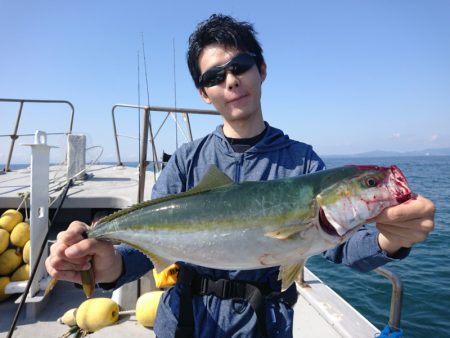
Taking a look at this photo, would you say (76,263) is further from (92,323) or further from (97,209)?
(97,209)

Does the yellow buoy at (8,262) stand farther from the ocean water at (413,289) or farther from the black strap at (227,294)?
the ocean water at (413,289)

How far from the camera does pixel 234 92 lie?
2449 mm

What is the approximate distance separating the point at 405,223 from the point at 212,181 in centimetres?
118

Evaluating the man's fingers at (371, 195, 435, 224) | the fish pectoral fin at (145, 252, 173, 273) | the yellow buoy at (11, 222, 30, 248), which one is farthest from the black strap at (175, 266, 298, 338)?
the yellow buoy at (11, 222, 30, 248)

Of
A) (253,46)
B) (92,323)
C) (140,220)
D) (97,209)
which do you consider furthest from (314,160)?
(97,209)

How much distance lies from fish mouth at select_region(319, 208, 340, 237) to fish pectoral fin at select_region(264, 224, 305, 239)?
0.13 m

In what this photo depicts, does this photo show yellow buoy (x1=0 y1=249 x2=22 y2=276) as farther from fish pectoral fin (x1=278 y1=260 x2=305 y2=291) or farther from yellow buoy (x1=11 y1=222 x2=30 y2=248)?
fish pectoral fin (x1=278 y1=260 x2=305 y2=291)

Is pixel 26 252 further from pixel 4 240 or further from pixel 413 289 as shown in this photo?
pixel 413 289

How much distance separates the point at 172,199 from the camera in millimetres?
2230

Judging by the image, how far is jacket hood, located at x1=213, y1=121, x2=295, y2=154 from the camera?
254 cm

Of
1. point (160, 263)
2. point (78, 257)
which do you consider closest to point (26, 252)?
point (78, 257)

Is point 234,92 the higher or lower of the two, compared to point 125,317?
higher

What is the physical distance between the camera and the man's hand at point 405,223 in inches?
66.8

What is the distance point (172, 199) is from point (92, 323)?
3.08 metres
